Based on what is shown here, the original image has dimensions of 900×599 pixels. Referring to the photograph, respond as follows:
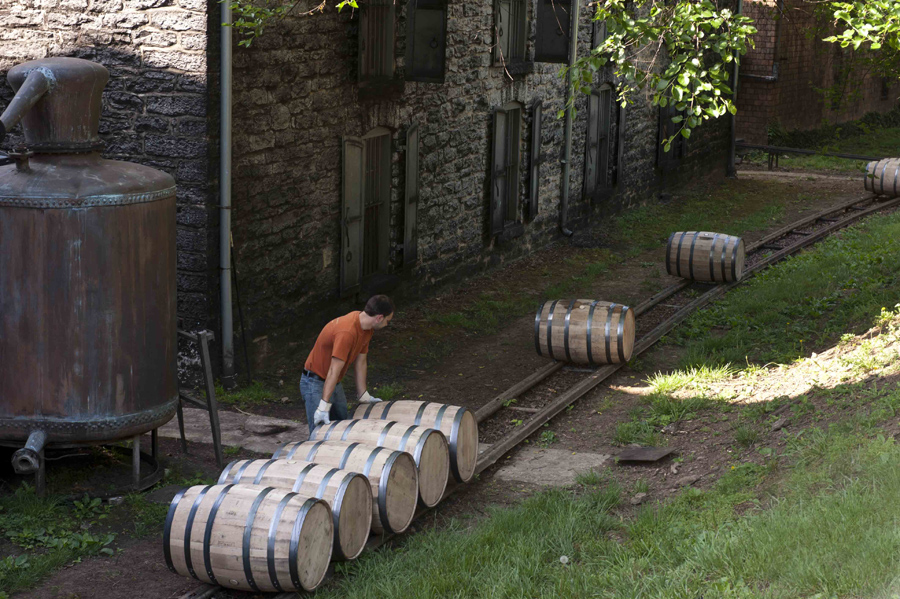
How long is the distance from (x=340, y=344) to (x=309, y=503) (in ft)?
6.01

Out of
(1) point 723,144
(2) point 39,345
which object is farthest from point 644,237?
(2) point 39,345

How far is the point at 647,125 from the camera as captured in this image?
19984 mm

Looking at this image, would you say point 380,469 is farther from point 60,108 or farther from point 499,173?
point 499,173

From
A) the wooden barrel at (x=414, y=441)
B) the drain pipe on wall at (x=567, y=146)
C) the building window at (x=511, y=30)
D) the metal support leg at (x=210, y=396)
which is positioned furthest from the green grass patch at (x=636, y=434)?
the drain pipe on wall at (x=567, y=146)

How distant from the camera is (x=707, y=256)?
1392cm

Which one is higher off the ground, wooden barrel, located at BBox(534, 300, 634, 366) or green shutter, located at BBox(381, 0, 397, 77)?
green shutter, located at BBox(381, 0, 397, 77)

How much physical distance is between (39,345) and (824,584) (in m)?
5.14

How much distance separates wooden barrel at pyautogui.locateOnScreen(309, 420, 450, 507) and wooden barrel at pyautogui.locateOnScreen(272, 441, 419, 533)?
15 centimetres

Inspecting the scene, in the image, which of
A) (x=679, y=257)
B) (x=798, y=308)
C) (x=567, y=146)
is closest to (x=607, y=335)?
A: (x=798, y=308)

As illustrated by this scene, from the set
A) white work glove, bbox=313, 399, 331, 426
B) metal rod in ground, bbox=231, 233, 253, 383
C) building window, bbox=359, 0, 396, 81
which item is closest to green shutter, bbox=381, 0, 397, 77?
building window, bbox=359, 0, 396, 81

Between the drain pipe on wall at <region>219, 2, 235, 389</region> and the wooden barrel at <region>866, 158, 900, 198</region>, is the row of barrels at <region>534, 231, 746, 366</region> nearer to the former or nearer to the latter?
the drain pipe on wall at <region>219, 2, 235, 389</region>

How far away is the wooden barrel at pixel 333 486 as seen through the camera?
586cm

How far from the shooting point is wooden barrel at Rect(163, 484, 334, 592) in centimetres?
547

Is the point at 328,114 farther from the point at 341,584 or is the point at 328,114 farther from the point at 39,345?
the point at 341,584
